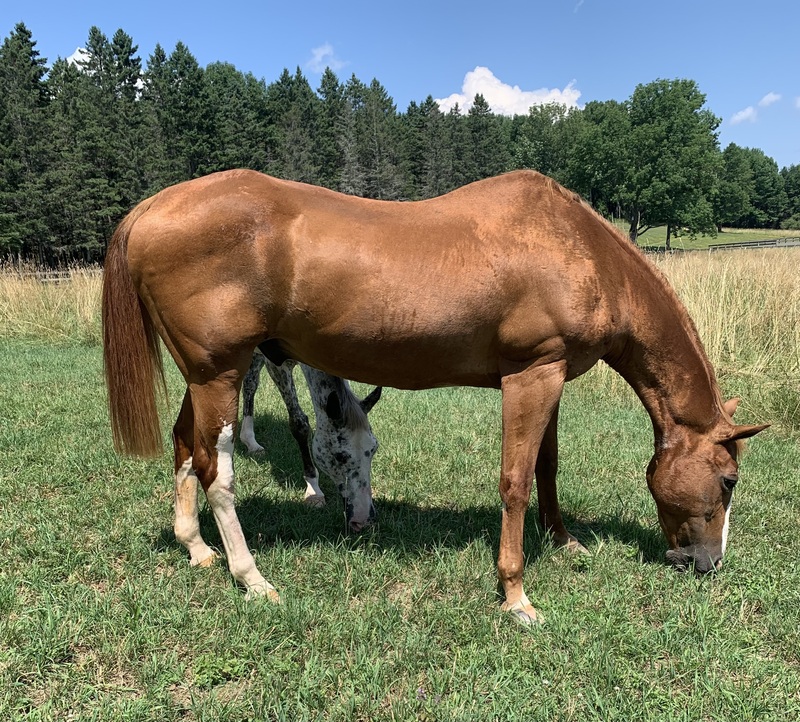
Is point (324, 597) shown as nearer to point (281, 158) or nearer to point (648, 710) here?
point (648, 710)

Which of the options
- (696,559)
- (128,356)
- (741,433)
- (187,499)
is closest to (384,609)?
(187,499)

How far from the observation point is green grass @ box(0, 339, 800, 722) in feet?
6.91

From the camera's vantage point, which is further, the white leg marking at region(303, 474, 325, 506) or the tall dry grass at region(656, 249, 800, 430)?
the tall dry grass at region(656, 249, 800, 430)

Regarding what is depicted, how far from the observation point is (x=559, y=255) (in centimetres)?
256

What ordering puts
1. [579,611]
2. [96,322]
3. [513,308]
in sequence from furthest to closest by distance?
[96,322], [579,611], [513,308]

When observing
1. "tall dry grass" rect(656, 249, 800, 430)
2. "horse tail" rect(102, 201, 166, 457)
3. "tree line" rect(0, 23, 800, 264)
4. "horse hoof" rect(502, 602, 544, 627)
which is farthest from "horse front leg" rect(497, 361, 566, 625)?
"tree line" rect(0, 23, 800, 264)

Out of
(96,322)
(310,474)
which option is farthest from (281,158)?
(310,474)

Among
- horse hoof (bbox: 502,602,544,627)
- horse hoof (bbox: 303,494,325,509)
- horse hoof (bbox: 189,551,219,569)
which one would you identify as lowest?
horse hoof (bbox: 502,602,544,627)

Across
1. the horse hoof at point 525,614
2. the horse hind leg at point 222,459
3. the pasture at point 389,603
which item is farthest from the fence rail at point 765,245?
the horse hind leg at point 222,459

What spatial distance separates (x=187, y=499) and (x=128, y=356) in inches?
37.0

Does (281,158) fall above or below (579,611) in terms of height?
above

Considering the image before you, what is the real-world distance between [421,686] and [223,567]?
1459 millimetres

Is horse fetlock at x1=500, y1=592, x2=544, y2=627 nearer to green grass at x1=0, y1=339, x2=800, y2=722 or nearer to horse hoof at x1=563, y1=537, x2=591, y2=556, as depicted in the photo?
green grass at x1=0, y1=339, x2=800, y2=722

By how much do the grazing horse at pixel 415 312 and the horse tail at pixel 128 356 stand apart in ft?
0.04
